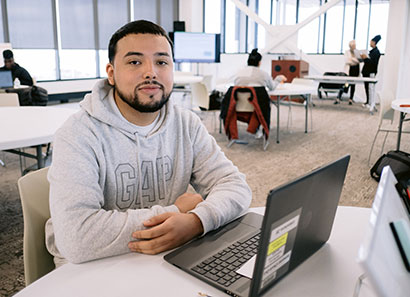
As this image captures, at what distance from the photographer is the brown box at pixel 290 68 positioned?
9.95 metres

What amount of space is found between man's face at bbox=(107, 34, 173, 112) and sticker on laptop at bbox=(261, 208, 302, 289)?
0.71 meters

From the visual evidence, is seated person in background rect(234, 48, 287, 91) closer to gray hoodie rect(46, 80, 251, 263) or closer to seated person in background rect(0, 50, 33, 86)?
seated person in background rect(0, 50, 33, 86)

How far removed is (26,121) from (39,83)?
7.19 m

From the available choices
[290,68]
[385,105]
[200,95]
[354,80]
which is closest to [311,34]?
[290,68]

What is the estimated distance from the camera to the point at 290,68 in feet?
33.0

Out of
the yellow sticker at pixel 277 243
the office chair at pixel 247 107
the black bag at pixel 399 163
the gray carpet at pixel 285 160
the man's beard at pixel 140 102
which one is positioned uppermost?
the man's beard at pixel 140 102

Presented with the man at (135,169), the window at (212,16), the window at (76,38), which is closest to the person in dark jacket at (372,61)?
the window at (212,16)

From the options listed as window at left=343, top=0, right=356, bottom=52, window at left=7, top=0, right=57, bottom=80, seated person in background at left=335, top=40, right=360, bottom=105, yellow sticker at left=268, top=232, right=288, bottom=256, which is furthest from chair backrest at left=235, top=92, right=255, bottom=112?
window at left=343, top=0, right=356, bottom=52

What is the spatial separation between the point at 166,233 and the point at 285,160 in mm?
3764

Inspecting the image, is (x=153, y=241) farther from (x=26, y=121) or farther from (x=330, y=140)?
(x=330, y=140)

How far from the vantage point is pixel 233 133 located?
16.3ft

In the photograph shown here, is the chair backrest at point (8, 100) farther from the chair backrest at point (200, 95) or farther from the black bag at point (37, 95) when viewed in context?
the chair backrest at point (200, 95)

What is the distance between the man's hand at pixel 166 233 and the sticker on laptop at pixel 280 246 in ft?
1.05

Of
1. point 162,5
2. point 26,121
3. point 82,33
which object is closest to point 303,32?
point 162,5
